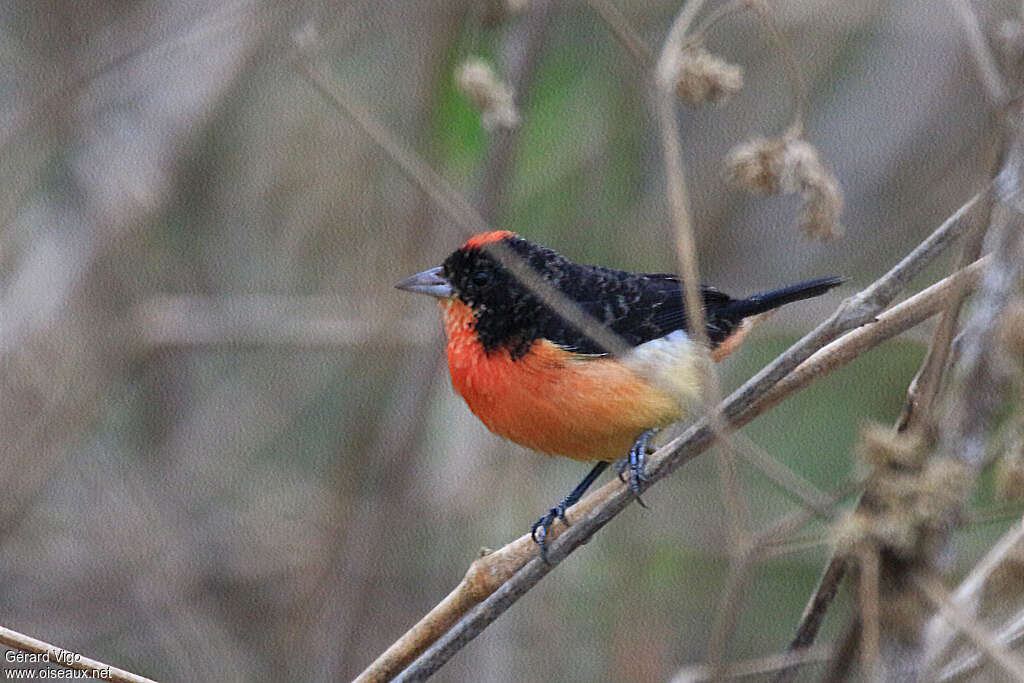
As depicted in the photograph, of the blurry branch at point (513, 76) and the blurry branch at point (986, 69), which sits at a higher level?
the blurry branch at point (513, 76)

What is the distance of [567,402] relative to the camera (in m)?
3.23

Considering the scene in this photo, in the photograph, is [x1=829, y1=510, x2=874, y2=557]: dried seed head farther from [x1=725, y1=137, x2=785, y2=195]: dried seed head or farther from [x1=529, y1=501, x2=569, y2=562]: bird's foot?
[x1=529, y1=501, x2=569, y2=562]: bird's foot

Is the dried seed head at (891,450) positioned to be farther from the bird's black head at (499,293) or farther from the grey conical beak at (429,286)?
the grey conical beak at (429,286)

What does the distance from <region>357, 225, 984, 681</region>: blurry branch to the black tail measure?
56 cm

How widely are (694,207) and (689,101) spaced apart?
10.7ft

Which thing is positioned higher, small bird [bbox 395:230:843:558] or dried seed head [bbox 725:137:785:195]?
small bird [bbox 395:230:843:558]

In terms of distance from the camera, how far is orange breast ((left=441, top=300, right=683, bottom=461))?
3221mm

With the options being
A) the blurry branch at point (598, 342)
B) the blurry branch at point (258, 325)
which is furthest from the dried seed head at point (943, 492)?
the blurry branch at point (258, 325)

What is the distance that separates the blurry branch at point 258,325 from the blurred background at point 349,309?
16 millimetres

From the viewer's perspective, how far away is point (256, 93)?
216 inches

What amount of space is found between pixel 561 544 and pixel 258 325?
8.96 feet

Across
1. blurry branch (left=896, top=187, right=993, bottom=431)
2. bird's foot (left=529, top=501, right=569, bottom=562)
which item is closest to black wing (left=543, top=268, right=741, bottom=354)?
bird's foot (left=529, top=501, right=569, bottom=562)

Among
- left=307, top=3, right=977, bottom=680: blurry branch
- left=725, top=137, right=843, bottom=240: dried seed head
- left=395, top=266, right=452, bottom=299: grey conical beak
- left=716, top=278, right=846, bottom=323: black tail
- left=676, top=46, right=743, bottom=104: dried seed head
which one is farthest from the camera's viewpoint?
left=395, top=266, right=452, bottom=299: grey conical beak

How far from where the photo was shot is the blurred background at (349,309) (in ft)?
15.7
